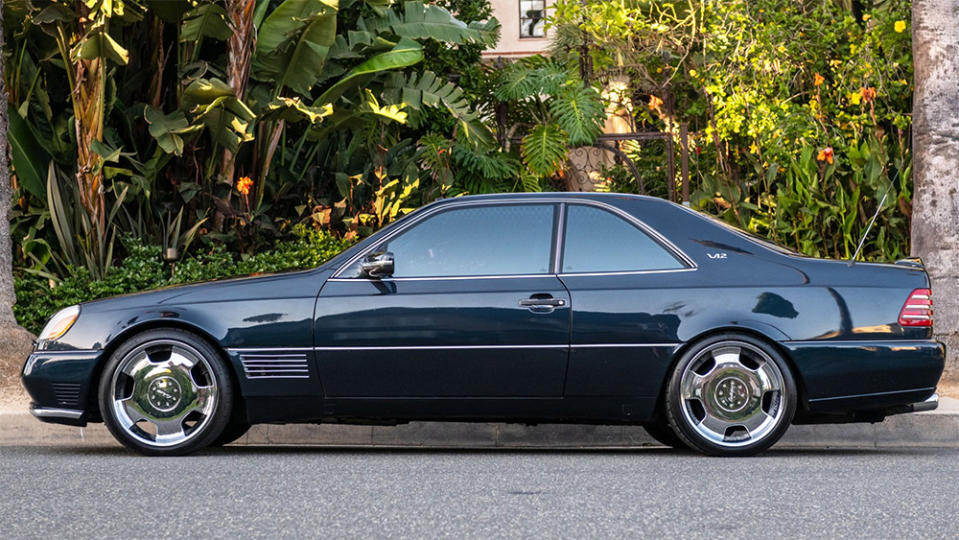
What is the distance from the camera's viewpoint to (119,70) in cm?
1419

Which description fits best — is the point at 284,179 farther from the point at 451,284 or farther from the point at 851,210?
the point at 451,284

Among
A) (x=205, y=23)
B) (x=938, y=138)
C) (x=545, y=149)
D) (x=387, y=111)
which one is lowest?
(x=545, y=149)

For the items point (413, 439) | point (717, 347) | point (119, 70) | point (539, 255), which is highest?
point (119, 70)

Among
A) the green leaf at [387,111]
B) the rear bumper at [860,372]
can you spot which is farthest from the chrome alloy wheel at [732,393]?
the green leaf at [387,111]

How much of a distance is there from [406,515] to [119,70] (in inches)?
386

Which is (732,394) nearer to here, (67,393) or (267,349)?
(267,349)

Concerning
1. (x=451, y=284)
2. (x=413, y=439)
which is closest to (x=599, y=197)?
(x=451, y=284)

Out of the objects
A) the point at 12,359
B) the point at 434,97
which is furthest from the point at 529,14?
the point at 12,359

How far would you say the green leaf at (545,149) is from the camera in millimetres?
15375

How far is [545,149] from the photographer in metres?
15.4

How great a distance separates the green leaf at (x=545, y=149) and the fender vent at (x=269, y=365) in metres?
8.33

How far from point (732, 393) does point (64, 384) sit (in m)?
3.57

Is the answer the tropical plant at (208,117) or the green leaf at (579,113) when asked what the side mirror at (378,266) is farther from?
the green leaf at (579,113)

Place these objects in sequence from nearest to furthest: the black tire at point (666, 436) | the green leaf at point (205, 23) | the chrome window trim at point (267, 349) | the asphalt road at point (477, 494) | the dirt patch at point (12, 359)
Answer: the asphalt road at point (477, 494) < the chrome window trim at point (267, 349) < the black tire at point (666, 436) < the dirt patch at point (12, 359) < the green leaf at point (205, 23)
